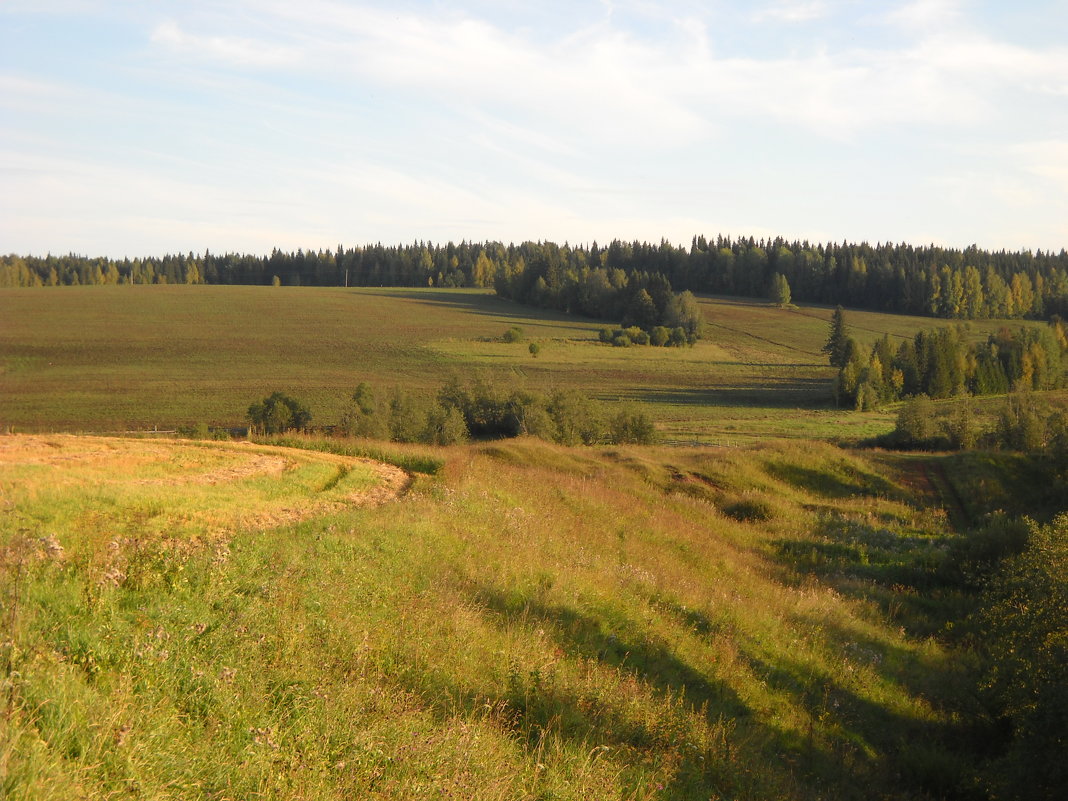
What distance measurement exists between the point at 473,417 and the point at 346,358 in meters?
40.8

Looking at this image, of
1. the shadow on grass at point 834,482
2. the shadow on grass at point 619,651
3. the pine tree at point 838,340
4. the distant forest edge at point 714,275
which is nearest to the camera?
the shadow on grass at point 619,651

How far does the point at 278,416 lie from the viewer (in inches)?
1971

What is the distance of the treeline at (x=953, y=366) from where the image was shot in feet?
270

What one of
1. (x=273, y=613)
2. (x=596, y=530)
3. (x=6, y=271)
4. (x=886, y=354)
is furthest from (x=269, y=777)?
(x=6, y=271)

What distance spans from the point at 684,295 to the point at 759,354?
17.3 meters

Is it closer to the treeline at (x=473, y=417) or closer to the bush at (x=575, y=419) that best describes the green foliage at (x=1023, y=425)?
the treeline at (x=473, y=417)

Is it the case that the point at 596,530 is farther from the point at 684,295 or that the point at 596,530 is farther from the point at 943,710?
the point at 684,295

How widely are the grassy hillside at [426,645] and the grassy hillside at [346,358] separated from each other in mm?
36786

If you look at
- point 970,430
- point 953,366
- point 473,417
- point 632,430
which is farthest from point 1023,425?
point 953,366

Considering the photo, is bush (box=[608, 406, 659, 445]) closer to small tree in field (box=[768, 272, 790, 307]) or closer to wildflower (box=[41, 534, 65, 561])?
wildflower (box=[41, 534, 65, 561])

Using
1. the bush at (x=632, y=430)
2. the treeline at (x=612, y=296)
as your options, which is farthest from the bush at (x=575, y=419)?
the treeline at (x=612, y=296)

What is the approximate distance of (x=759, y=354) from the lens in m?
106

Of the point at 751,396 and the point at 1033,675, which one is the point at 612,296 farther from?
the point at 1033,675

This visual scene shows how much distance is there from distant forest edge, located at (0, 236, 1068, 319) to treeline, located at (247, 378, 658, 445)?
74.7 metres
